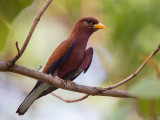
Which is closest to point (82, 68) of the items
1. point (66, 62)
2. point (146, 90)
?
point (66, 62)

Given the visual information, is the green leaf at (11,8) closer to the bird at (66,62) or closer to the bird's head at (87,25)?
the bird at (66,62)

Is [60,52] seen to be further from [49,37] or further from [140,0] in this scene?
[49,37]

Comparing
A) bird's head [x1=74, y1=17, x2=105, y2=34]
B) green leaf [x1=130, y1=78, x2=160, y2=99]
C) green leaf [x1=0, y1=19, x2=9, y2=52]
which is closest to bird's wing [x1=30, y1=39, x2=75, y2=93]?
bird's head [x1=74, y1=17, x2=105, y2=34]

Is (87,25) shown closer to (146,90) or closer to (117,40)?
(117,40)

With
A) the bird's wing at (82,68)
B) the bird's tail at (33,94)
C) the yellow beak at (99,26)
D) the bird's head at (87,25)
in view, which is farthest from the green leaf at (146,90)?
the bird's head at (87,25)

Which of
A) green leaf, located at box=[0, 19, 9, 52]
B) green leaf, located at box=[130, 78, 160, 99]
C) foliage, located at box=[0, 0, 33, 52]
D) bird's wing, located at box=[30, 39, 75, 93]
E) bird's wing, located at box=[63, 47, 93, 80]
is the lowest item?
bird's wing, located at box=[63, 47, 93, 80]

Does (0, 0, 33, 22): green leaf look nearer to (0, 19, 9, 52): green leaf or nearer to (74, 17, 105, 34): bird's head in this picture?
(0, 19, 9, 52): green leaf

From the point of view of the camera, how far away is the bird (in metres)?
3.58

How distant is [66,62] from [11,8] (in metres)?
2.38

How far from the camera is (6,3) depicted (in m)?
1.35

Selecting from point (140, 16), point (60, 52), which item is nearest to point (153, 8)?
point (140, 16)

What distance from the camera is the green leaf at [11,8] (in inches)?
52.7

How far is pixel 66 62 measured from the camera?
371 centimetres

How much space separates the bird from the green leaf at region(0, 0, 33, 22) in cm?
215
